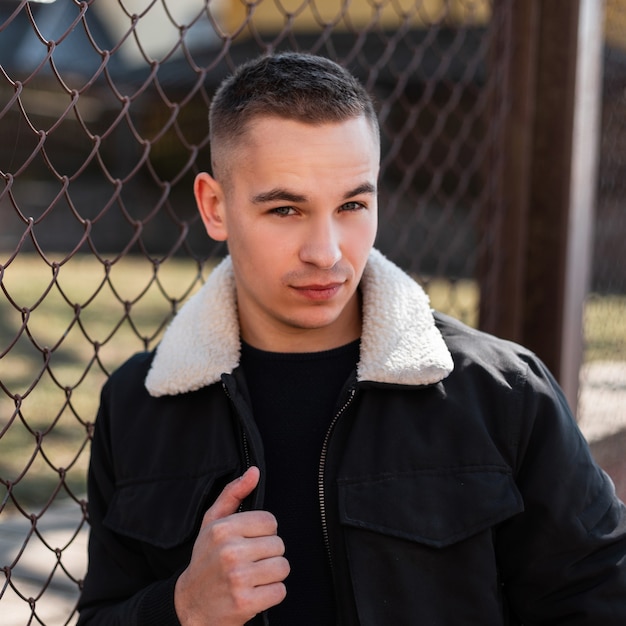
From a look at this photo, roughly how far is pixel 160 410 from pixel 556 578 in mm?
818

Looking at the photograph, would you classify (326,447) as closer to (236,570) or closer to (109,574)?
(236,570)

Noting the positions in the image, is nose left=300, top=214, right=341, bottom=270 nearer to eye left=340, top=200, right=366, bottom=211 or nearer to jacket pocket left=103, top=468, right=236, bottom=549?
eye left=340, top=200, right=366, bottom=211

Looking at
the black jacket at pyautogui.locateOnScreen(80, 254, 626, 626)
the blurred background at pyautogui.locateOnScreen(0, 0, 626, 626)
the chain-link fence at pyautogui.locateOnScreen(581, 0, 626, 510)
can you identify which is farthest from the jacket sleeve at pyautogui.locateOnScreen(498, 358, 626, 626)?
the chain-link fence at pyautogui.locateOnScreen(581, 0, 626, 510)

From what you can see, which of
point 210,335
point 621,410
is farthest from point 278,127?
point 621,410

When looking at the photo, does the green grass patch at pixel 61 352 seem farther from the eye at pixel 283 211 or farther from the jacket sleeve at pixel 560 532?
the jacket sleeve at pixel 560 532

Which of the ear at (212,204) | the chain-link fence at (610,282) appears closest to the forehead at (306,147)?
the ear at (212,204)

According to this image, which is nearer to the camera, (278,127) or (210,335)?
(278,127)

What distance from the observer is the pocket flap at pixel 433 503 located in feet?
5.51

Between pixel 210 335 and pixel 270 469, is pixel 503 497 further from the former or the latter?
pixel 210 335

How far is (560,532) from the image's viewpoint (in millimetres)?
1651

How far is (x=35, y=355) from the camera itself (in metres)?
6.71

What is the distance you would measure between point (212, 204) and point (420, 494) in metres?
0.72

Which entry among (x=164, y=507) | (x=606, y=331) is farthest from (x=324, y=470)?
(x=606, y=331)

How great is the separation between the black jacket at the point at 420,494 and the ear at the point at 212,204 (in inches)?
11.0
